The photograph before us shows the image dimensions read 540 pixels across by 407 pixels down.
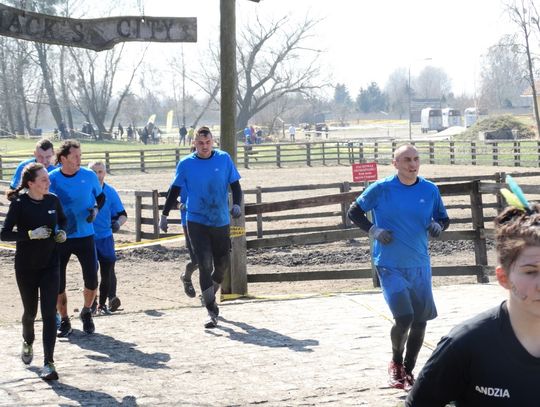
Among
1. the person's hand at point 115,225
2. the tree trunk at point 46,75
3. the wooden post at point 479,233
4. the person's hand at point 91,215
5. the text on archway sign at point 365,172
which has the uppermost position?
the tree trunk at point 46,75

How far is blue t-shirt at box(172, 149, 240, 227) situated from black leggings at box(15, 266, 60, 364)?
208 centimetres

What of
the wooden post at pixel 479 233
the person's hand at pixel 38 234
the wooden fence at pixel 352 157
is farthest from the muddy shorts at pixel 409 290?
the wooden fence at pixel 352 157

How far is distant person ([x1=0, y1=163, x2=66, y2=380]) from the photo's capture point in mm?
7531

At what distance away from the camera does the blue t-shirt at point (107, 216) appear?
1016cm

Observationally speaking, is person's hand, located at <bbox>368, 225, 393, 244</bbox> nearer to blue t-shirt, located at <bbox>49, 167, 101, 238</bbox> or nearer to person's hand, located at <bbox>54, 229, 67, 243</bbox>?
person's hand, located at <bbox>54, 229, 67, 243</bbox>

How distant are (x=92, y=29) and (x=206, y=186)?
1804 mm

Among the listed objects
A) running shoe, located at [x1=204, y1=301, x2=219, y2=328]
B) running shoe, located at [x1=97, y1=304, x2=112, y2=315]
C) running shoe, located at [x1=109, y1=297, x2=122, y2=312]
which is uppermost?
running shoe, located at [x1=204, y1=301, x2=219, y2=328]

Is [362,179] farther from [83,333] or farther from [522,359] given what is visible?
[522,359]

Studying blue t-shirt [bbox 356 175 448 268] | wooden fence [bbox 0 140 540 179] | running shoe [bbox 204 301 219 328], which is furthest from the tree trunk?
blue t-shirt [bbox 356 175 448 268]

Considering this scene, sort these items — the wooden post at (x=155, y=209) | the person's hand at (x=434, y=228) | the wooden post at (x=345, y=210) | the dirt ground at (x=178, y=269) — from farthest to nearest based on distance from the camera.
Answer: the wooden post at (x=345, y=210) → the wooden post at (x=155, y=209) → the dirt ground at (x=178, y=269) → the person's hand at (x=434, y=228)

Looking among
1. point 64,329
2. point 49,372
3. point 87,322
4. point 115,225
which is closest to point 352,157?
point 115,225

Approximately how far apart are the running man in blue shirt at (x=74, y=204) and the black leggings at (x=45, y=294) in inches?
46.0

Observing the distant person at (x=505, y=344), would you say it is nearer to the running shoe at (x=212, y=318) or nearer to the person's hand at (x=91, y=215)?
the person's hand at (x=91, y=215)

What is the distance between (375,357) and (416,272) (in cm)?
107
